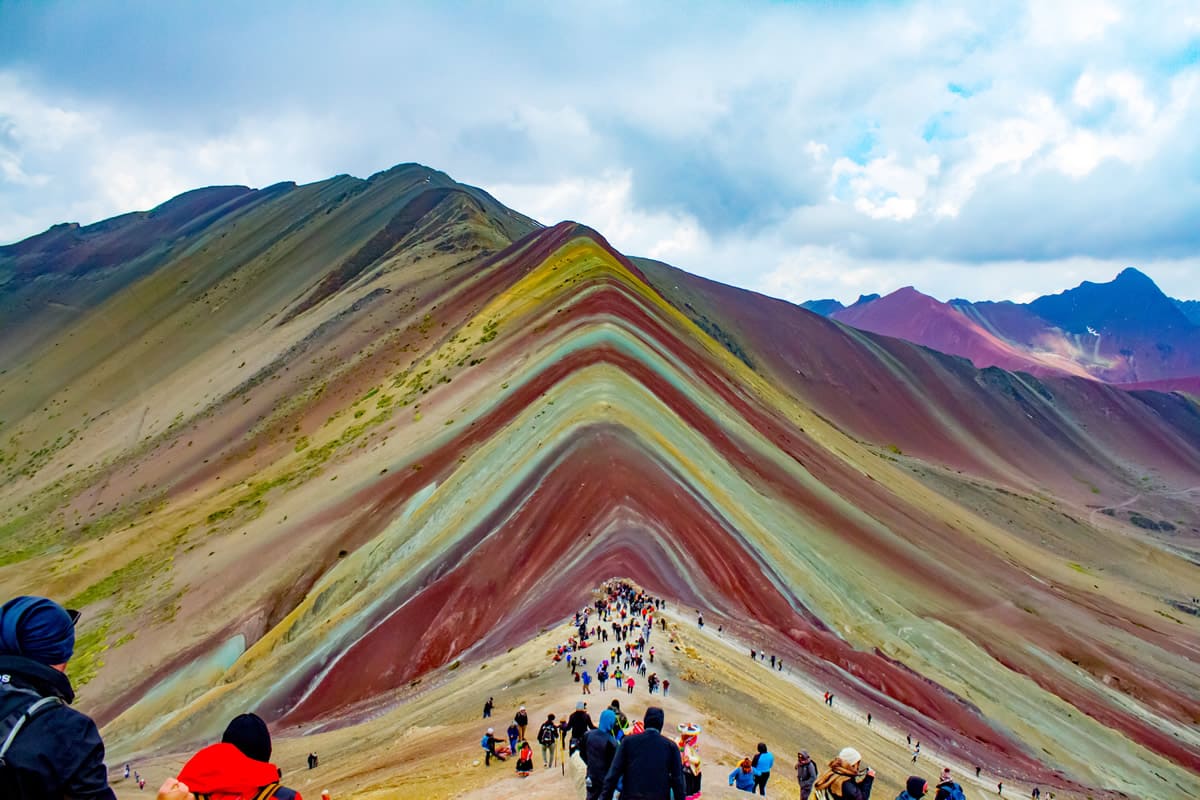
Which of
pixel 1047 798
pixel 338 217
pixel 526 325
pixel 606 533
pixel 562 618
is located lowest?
pixel 1047 798

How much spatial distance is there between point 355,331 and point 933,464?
83571 mm

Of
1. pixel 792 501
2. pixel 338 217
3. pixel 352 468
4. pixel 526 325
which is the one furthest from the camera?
pixel 338 217

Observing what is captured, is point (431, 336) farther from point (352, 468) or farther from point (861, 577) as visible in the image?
point (861, 577)

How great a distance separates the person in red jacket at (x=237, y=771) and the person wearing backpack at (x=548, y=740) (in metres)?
9.80

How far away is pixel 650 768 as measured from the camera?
277 inches

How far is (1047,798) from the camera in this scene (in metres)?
29.4

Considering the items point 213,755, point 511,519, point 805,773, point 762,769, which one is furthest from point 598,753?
point 511,519

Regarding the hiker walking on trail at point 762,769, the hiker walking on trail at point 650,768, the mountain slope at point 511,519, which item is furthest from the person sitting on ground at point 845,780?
the mountain slope at point 511,519

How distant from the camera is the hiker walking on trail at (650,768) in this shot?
23.0ft

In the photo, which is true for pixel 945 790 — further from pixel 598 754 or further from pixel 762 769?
pixel 598 754

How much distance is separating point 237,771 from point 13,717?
1273 millimetres

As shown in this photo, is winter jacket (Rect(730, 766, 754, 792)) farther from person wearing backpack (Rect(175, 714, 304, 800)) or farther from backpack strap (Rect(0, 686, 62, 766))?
backpack strap (Rect(0, 686, 62, 766))

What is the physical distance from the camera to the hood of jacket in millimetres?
4828

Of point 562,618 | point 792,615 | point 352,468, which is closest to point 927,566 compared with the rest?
point 792,615
